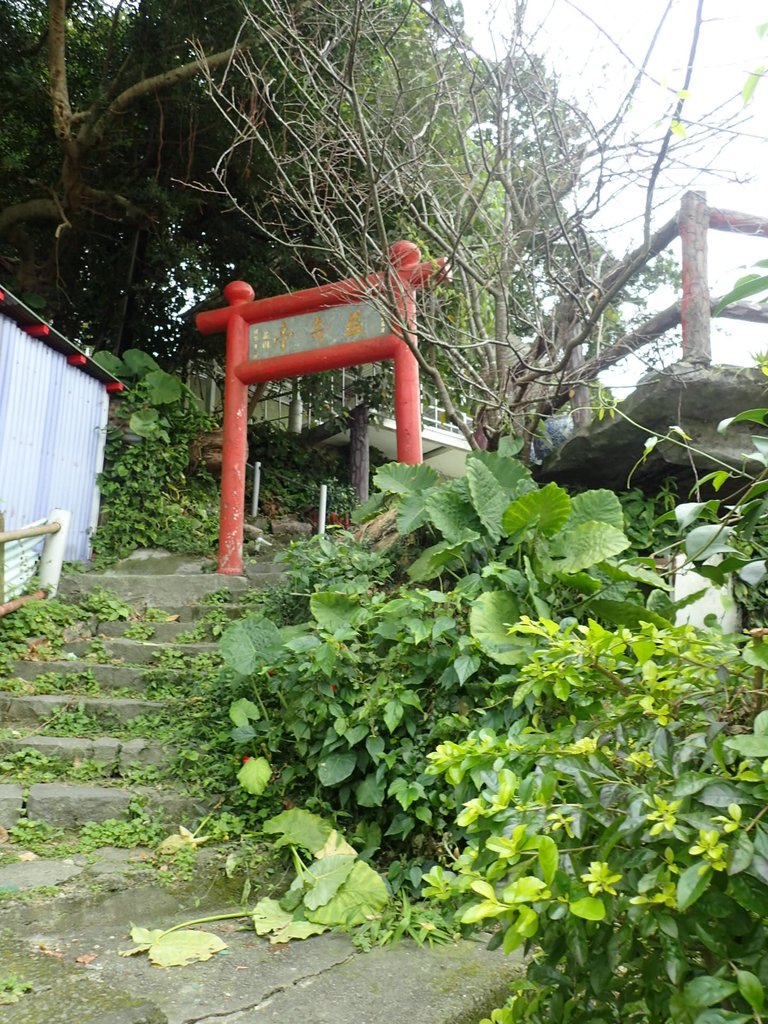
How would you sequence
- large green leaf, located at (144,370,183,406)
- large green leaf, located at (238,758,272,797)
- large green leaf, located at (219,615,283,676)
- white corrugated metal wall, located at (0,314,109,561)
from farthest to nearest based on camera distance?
1. large green leaf, located at (144,370,183,406)
2. white corrugated metal wall, located at (0,314,109,561)
3. large green leaf, located at (219,615,283,676)
4. large green leaf, located at (238,758,272,797)

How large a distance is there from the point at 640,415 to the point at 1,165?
8.04m

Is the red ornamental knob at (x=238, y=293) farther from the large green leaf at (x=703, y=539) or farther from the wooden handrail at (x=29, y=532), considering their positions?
the large green leaf at (x=703, y=539)

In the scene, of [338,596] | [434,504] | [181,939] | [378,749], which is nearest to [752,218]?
[434,504]

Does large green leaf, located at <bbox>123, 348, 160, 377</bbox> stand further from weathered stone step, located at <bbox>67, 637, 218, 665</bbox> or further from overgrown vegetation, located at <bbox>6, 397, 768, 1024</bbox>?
weathered stone step, located at <bbox>67, 637, 218, 665</bbox>

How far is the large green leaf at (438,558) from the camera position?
3.75 metres

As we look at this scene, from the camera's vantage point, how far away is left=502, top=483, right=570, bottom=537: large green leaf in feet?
11.8

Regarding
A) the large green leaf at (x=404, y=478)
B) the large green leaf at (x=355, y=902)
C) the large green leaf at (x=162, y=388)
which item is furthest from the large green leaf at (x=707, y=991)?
the large green leaf at (x=162, y=388)

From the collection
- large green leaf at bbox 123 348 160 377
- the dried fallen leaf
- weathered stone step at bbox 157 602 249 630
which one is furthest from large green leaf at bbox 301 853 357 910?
large green leaf at bbox 123 348 160 377

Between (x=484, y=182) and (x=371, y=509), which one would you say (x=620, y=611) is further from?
(x=484, y=182)

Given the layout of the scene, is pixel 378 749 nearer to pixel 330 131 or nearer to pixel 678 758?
pixel 678 758

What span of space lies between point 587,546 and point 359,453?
8.69 meters

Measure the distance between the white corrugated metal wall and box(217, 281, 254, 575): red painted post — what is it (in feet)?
4.21

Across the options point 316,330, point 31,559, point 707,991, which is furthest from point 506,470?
point 31,559

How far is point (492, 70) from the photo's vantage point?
4590 mm
